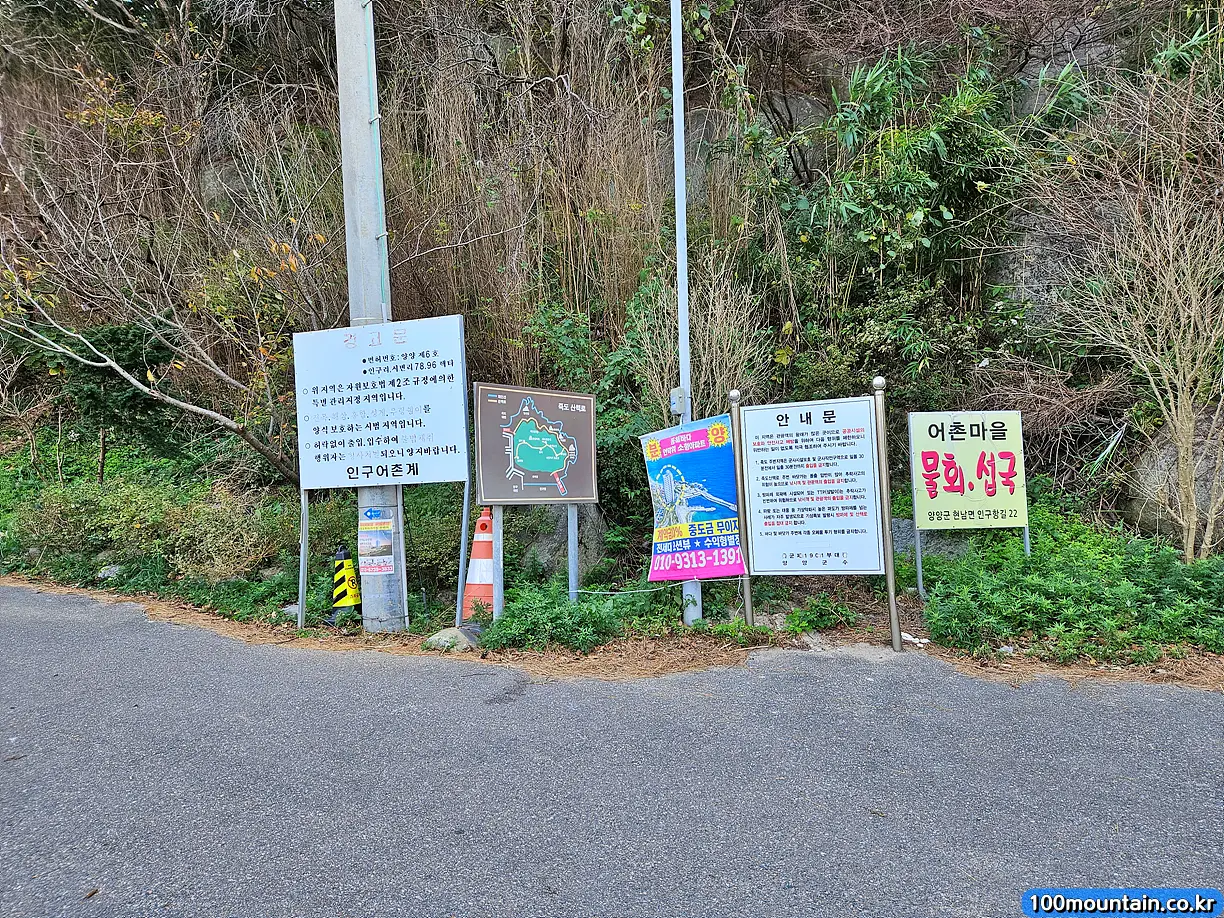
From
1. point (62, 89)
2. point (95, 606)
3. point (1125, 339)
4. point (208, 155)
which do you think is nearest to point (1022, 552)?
point (1125, 339)

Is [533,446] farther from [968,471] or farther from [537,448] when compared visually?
[968,471]

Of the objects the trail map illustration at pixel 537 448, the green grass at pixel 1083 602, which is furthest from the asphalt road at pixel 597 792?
the trail map illustration at pixel 537 448

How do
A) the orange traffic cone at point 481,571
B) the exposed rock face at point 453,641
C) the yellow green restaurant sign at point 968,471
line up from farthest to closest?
1. the orange traffic cone at point 481,571
2. the yellow green restaurant sign at point 968,471
3. the exposed rock face at point 453,641

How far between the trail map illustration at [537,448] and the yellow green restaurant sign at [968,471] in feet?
9.88

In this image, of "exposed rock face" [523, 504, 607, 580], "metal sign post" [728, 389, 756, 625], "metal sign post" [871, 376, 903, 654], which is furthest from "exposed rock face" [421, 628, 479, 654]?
"metal sign post" [871, 376, 903, 654]

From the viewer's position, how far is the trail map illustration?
5930 mm

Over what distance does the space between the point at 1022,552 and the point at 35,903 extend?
267 inches

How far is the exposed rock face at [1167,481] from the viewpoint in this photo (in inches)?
243

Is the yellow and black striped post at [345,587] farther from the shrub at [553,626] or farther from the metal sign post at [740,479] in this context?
the metal sign post at [740,479]

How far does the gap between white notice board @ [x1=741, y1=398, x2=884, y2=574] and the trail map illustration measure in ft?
5.19

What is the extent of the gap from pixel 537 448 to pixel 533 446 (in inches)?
1.7

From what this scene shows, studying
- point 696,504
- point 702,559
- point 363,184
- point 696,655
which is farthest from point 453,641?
point 363,184

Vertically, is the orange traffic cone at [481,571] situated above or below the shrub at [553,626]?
above

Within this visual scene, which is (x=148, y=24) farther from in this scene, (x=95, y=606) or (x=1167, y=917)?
(x=1167, y=917)
